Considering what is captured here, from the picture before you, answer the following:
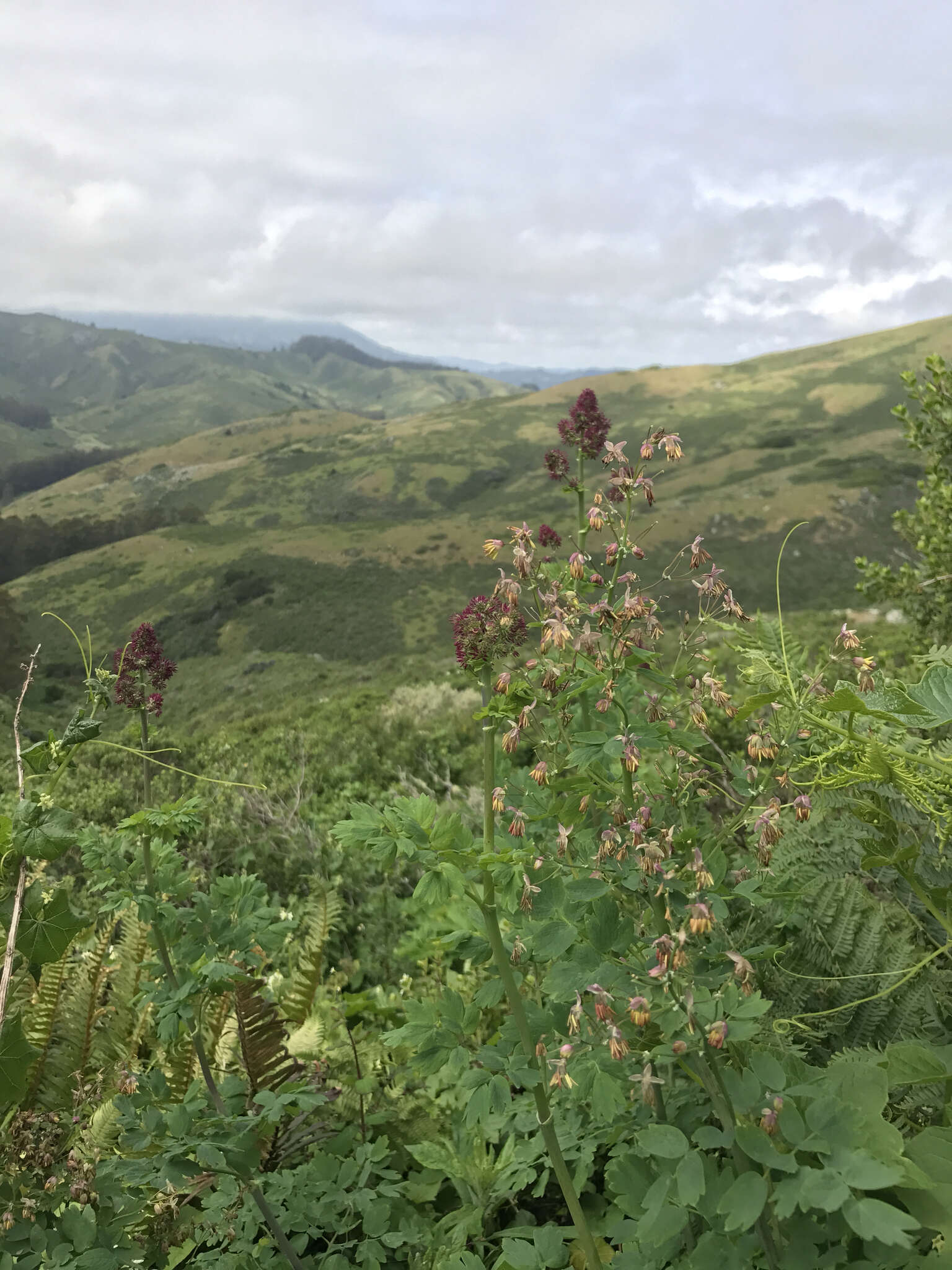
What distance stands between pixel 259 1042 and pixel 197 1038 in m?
0.43

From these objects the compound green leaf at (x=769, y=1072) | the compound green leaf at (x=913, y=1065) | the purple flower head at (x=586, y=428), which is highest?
the purple flower head at (x=586, y=428)

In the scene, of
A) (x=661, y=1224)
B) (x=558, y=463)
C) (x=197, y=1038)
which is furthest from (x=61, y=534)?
(x=661, y=1224)

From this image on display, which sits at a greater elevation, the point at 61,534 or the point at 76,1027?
the point at 61,534

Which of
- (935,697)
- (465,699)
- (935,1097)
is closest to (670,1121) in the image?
(935,1097)

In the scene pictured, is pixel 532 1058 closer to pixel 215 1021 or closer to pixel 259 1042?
pixel 259 1042

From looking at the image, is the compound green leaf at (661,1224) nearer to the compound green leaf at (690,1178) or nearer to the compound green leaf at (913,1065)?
the compound green leaf at (690,1178)

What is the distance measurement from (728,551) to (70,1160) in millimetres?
30564

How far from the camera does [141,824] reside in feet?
6.66

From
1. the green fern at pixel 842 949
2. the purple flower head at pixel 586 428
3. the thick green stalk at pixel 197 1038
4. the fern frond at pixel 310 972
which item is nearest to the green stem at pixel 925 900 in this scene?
the green fern at pixel 842 949

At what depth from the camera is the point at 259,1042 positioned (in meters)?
2.43

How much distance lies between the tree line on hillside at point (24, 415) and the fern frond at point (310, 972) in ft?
549

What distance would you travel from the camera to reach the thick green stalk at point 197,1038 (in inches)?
74.5

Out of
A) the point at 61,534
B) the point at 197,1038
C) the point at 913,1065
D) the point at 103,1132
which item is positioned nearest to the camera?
the point at 913,1065

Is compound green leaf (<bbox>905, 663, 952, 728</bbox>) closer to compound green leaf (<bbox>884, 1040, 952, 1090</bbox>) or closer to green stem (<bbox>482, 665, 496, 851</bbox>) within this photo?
compound green leaf (<bbox>884, 1040, 952, 1090</bbox>)
